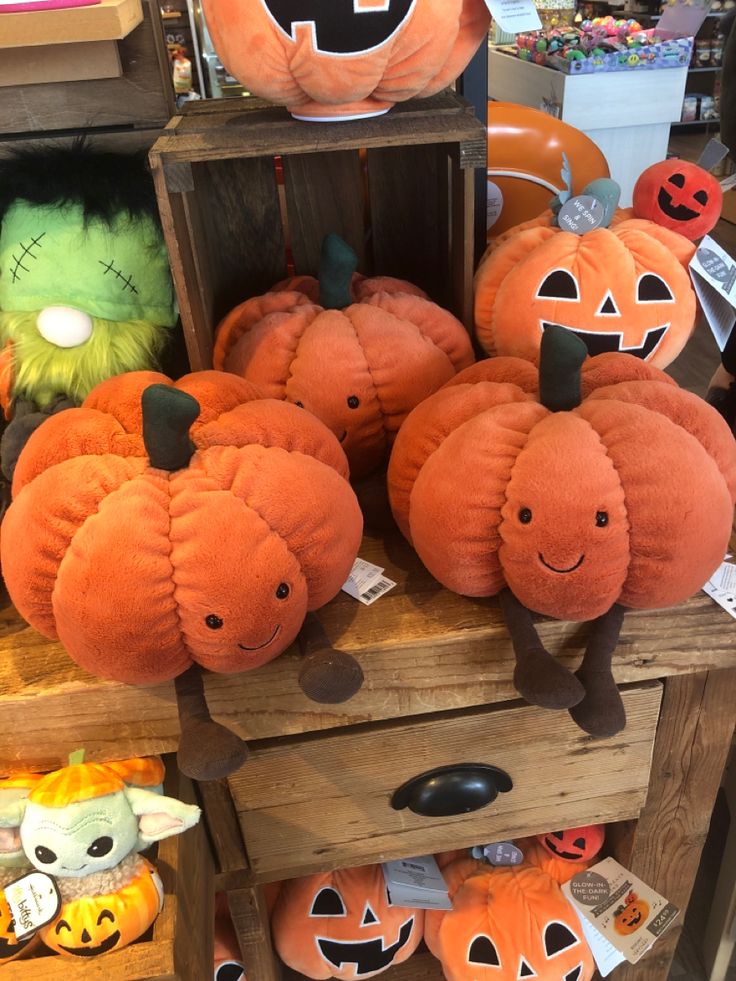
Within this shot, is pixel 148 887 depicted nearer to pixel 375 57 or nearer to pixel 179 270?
pixel 179 270

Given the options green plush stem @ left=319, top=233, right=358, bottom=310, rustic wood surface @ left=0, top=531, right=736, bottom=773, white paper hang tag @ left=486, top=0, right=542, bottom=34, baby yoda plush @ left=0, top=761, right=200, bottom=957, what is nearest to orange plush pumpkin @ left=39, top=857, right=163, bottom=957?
baby yoda plush @ left=0, top=761, right=200, bottom=957

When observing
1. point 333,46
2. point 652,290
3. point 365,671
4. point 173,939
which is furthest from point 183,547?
point 652,290

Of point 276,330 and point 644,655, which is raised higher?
point 276,330

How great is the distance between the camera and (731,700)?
81cm

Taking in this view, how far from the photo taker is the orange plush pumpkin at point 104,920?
0.63 meters

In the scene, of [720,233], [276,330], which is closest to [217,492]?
[276,330]

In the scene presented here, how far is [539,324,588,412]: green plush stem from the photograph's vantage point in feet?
2.00

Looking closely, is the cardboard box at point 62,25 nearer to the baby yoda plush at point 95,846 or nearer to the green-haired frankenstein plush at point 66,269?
the green-haired frankenstein plush at point 66,269

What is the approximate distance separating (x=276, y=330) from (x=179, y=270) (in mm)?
112

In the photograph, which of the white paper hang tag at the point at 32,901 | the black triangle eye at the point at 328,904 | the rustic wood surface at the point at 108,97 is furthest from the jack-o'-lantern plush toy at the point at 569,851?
the rustic wood surface at the point at 108,97

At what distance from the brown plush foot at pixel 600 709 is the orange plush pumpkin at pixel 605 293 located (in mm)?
361

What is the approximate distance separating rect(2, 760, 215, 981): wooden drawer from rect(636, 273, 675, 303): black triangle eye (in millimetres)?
665

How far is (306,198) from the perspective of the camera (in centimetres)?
102

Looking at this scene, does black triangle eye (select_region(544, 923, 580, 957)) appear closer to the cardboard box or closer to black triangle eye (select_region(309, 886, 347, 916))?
black triangle eye (select_region(309, 886, 347, 916))
